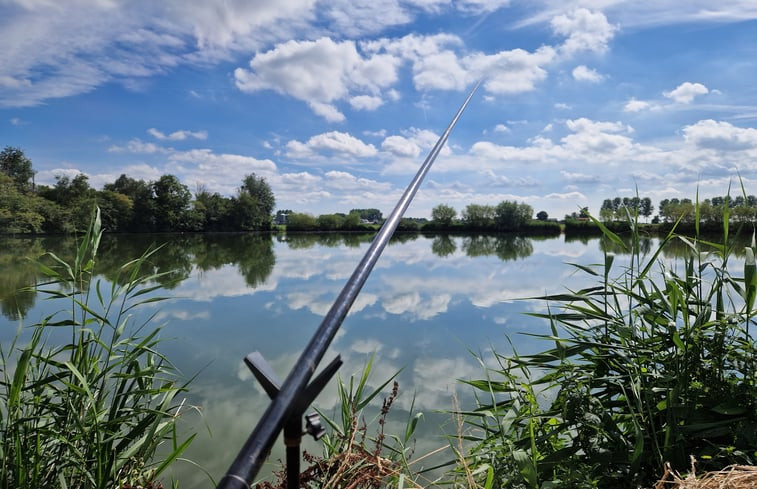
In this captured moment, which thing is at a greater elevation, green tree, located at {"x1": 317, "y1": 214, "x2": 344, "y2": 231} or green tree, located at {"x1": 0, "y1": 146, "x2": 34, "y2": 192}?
green tree, located at {"x1": 0, "y1": 146, "x2": 34, "y2": 192}

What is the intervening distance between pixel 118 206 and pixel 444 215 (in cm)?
3574

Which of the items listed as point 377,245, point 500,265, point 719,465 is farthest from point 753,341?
point 500,265

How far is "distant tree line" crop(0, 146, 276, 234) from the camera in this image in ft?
106

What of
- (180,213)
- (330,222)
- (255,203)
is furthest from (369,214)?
(180,213)

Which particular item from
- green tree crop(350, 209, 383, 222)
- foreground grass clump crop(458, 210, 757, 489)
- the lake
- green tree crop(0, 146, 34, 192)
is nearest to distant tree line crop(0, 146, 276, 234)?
green tree crop(0, 146, 34, 192)

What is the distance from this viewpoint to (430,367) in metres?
5.67

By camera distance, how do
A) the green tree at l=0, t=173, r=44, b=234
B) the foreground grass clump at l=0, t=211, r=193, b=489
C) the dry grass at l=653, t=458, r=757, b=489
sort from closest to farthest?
1. the dry grass at l=653, t=458, r=757, b=489
2. the foreground grass clump at l=0, t=211, r=193, b=489
3. the green tree at l=0, t=173, r=44, b=234

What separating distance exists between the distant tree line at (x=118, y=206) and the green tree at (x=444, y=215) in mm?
23430

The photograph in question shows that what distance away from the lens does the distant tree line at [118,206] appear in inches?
1275

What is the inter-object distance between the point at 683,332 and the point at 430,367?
435cm

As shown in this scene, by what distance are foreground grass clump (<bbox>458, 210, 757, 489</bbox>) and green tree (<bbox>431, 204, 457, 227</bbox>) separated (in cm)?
5037

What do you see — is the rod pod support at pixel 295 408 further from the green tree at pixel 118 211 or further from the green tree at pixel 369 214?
the green tree at pixel 369 214

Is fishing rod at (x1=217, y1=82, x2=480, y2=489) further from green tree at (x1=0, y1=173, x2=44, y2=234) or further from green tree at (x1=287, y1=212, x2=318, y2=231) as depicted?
green tree at (x1=287, y1=212, x2=318, y2=231)

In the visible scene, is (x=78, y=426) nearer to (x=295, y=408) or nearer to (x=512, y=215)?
(x=295, y=408)
